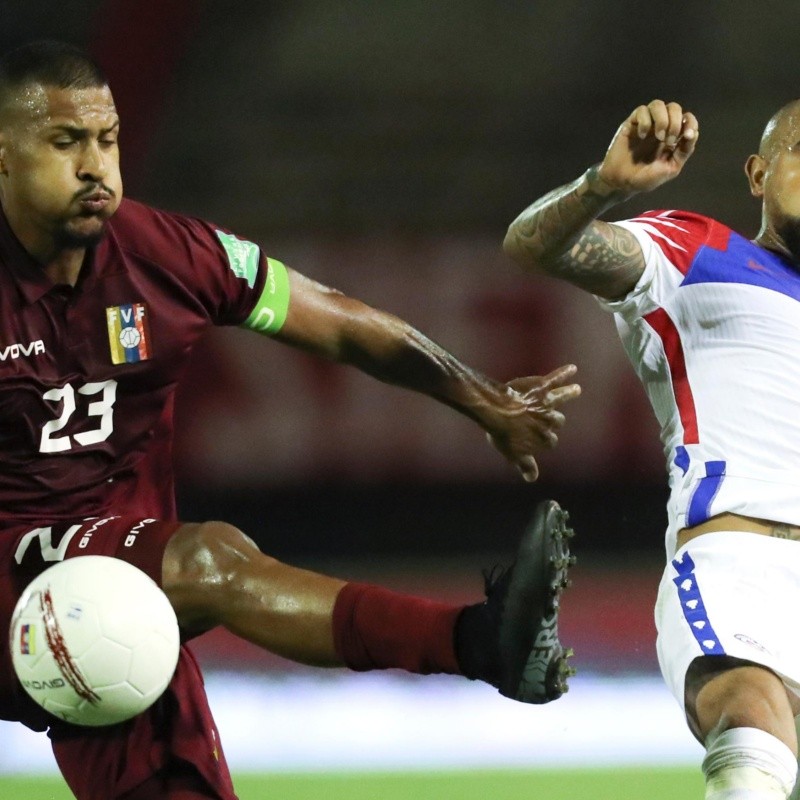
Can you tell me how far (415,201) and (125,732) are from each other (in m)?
3.72

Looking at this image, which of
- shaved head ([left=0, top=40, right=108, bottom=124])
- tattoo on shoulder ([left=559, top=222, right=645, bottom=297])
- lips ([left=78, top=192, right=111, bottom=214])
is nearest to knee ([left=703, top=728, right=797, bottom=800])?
tattoo on shoulder ([left=559, top=222, right=645, bottom=297])

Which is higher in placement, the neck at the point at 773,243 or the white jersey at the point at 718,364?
the neck at the point at 773,243

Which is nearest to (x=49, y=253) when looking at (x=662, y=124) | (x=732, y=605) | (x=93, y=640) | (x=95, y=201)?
(x=95, y=201)

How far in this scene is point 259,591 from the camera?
294cm

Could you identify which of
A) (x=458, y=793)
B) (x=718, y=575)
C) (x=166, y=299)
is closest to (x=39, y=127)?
(x=166, y=299)

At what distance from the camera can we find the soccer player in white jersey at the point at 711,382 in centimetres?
293

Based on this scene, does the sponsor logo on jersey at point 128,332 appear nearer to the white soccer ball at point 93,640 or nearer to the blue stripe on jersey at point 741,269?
the white soccer ball at point 93,640

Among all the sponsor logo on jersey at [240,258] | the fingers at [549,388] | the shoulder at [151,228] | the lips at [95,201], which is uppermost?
the lips at [95,201]

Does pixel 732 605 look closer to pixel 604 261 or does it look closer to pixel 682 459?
pixel 682 459

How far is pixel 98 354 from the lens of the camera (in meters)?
3.15

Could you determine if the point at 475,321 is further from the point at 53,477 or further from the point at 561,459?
the point at 53,477

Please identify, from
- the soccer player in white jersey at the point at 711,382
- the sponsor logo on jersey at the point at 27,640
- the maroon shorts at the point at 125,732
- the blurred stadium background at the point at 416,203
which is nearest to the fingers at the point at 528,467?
the soccer player in white jersey at the point at 711,382

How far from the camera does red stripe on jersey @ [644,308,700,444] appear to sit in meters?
3.29

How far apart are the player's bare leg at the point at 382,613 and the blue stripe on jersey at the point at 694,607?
0.26 metres
